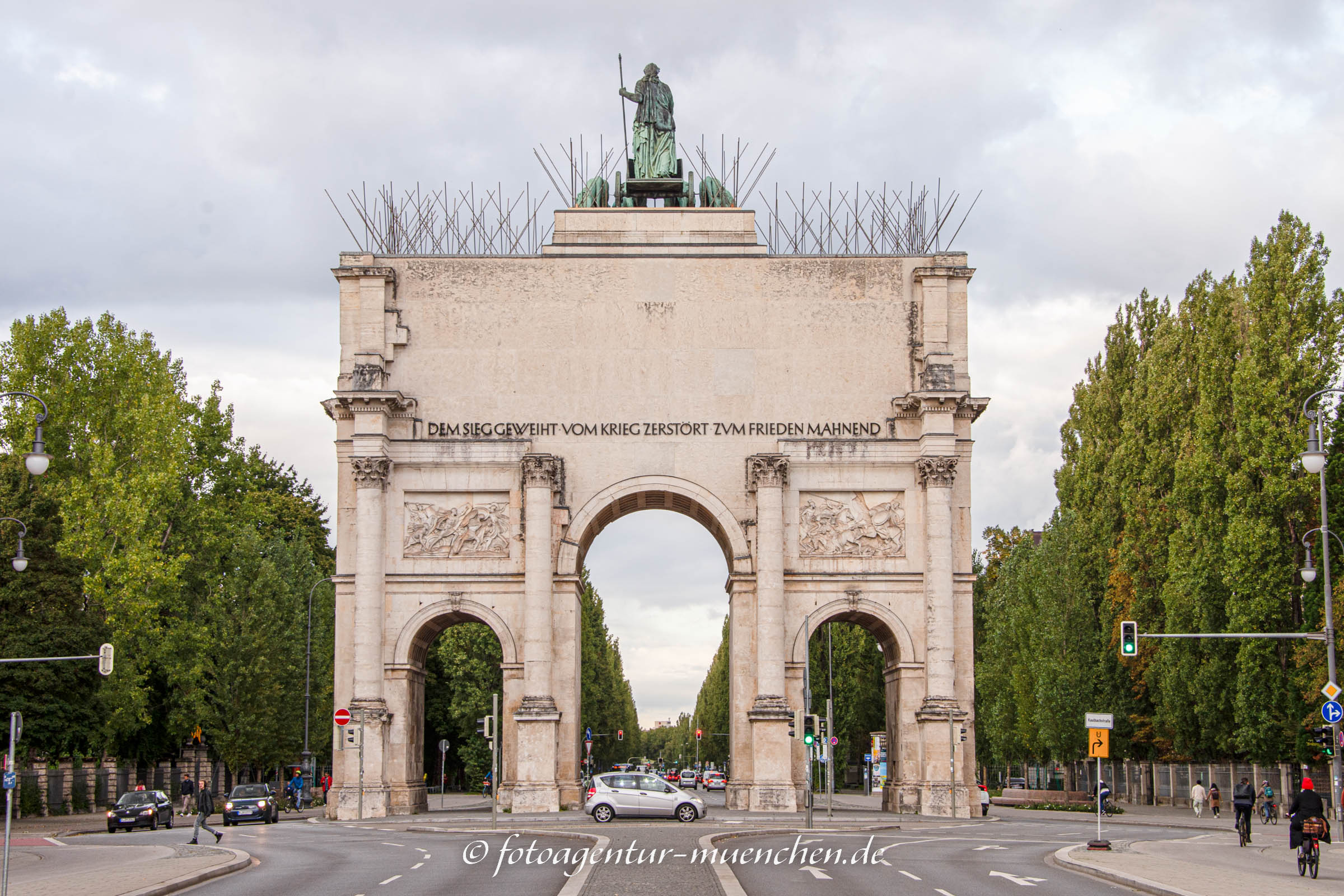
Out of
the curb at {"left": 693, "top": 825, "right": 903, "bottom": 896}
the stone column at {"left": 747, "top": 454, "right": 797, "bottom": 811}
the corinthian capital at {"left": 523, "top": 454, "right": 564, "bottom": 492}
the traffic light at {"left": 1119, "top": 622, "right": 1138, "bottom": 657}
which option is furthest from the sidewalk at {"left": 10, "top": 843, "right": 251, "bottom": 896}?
the traffic light at {"left": 1119, "top": 622, "right": 1138, "bottom": 657}

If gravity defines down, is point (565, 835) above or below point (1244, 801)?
below

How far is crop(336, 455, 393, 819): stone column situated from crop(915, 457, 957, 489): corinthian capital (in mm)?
17661

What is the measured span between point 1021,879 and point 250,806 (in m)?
33.7

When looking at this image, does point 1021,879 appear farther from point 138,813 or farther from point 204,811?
point 138,813

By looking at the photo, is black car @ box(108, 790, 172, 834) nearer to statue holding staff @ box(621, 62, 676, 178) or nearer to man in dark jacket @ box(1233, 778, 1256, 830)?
statue holding staff @ box(621, 62, 676, 178)

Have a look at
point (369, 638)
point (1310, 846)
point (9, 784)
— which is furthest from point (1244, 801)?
point (369, 638)

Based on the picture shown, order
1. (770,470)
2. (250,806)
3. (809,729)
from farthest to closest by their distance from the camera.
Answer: (250,806) < (770,470) < (809,729)

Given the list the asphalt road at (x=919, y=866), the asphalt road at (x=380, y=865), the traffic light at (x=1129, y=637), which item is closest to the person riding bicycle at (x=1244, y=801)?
the traffic light at (x=1129, y=637)

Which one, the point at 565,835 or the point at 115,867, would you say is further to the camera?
the point at 565,835

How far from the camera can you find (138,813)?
4734 cm

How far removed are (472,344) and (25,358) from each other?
19.0 meters

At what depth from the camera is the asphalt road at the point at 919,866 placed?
21.9 meters

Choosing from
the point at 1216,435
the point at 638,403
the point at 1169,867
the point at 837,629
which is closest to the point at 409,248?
the point at 638,403

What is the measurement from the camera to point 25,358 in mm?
56938
